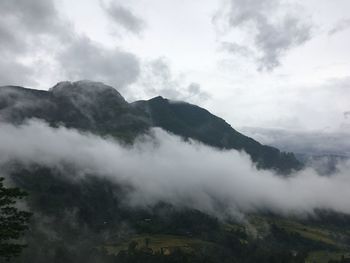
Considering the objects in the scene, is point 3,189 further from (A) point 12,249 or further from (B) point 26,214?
(A) point 12,249

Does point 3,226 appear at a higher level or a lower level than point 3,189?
lower

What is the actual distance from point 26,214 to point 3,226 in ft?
12.1

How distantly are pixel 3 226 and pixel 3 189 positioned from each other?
5.73 m

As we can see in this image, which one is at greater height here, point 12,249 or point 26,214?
point 26,214

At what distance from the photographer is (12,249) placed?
6378cm

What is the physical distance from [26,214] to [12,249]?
556 cm

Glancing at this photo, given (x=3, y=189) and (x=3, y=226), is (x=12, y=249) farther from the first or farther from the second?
(x=3, y=189)

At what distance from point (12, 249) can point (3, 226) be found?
386 cm

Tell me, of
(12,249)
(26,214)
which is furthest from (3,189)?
(12,249)

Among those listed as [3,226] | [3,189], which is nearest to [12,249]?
[3,226]

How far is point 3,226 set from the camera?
63375mm

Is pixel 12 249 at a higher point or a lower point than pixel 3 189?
lower
